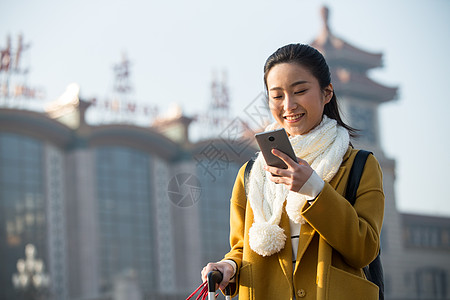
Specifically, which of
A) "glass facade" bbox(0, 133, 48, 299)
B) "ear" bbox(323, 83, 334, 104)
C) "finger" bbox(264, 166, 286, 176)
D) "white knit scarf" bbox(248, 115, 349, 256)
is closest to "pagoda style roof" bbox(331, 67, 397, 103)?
"glass facade" bbox(0, 133, 48, 299)

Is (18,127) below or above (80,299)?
above

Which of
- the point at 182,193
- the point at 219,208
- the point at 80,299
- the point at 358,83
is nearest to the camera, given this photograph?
the point at 182,193

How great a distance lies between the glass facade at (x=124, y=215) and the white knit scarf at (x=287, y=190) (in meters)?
30.1

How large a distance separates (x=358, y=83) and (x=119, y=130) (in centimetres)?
1659

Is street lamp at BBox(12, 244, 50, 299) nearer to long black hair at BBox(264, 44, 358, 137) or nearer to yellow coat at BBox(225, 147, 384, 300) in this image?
yellow coat at BBox(225, 147, 384, 300)

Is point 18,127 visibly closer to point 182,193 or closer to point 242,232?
point 182,193

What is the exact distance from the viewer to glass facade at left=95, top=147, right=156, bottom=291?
106 ft

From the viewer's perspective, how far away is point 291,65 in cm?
246

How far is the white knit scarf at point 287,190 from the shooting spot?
7.83ft

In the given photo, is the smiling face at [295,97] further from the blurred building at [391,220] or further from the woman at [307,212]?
the blurred building at [391,220]

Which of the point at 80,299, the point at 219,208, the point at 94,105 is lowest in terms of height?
the point at 80,299

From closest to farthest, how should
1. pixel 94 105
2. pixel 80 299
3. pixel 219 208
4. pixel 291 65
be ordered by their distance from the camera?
pixel 291 65
pixel 80 299
pixel 94 105
pixel 219 208

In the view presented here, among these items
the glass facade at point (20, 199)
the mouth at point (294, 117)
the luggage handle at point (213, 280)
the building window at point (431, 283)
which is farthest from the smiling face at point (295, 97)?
the building window at point (431, 283)

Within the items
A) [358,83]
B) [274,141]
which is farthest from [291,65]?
[358,83]
